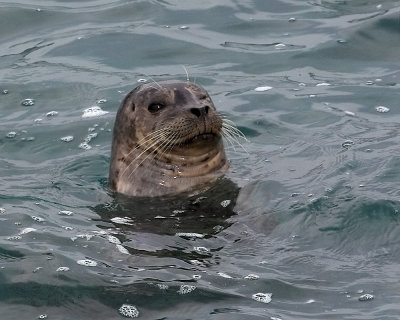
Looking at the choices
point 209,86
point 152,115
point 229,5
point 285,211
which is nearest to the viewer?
point 285,211

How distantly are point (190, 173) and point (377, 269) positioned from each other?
2.48 metres

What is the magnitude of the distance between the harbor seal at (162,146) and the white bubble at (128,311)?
2.43 m

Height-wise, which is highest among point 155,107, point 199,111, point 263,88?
point 199,111

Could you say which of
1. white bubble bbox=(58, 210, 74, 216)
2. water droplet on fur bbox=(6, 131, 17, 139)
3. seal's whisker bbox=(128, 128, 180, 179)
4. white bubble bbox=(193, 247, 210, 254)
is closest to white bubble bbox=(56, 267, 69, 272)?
white bubble bbox=(193, 247, 210, 254)

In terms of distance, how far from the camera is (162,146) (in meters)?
10.8

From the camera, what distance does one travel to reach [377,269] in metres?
8.82

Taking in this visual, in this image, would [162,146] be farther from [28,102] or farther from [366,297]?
[28,102]

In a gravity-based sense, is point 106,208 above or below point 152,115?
below

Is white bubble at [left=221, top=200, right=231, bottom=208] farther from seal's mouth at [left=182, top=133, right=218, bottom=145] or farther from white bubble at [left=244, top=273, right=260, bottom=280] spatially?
white bubble at [left=244, top=273, right=260, bottom=280]

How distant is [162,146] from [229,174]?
65 cm

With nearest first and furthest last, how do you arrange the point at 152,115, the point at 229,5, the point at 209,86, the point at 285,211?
the point at 285,211 < the point at 152,115 < the point at 209,86 < the point at 229,5

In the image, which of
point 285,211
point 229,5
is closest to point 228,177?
point 285,211

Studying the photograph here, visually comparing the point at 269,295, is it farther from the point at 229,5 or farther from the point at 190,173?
the point at 229,5

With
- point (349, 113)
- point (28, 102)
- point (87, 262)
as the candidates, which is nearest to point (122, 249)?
point (87, 262)
